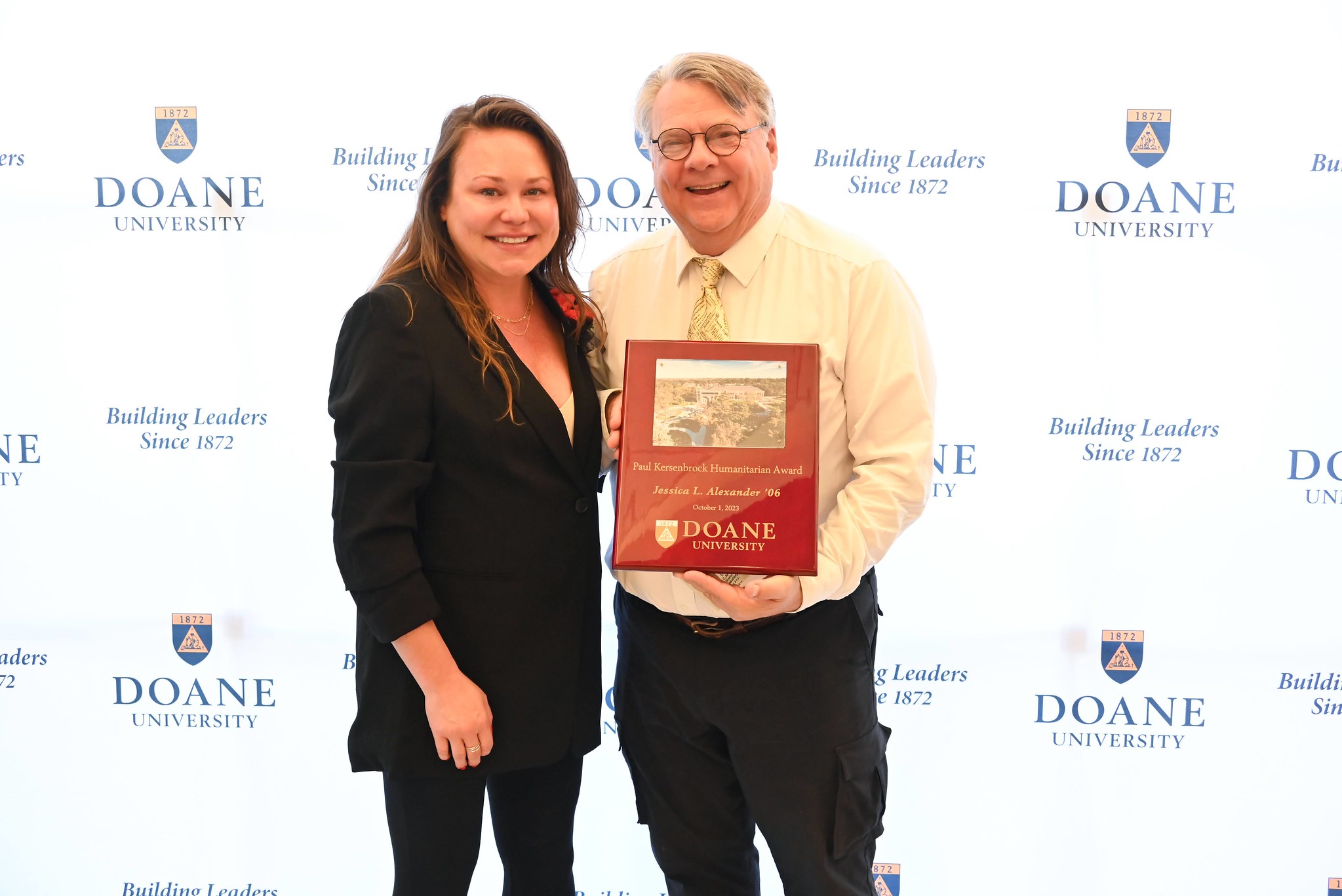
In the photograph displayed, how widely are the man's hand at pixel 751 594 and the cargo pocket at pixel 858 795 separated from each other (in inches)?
12.7

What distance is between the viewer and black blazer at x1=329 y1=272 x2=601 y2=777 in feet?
4.57

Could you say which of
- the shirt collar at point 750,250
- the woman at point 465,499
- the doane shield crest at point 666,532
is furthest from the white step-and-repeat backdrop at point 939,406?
the doane shield crest at point 666,532

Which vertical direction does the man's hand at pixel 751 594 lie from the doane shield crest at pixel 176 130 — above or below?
below

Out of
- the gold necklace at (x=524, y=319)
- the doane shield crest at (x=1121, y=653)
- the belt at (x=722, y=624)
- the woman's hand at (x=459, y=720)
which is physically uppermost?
the gold necklace at (x=524, y=319)

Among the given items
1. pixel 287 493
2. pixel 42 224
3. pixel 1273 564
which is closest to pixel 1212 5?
pixel 1273 564

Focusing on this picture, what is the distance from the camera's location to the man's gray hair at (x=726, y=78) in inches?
60.4

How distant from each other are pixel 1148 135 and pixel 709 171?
54.5 inches

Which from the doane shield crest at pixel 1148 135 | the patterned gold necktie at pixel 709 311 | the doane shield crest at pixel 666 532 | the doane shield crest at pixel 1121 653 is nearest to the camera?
the doane shield crest at pixel 666 532

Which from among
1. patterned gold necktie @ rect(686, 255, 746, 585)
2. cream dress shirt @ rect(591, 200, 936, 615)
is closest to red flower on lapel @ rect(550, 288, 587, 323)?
cream dress shirt @ rect(591, 200, 936, 615)

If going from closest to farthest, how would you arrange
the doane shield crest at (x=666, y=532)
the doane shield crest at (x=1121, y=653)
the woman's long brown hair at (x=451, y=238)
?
the doane shield crest at (x=666, y=532), the woman's long brown hair at (x=451, y=238), the doane shield crest at (x=1121, y=653)

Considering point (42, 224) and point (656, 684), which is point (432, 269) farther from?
point (42, 224)

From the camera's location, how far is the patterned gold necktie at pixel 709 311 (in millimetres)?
1591

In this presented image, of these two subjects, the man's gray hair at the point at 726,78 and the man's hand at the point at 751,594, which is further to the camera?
the man's gray hair at the point at 726,78

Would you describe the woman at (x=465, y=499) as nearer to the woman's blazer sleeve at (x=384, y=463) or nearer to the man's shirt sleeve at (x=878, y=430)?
the woman's blazer sleeve at (x=384, y=463)
